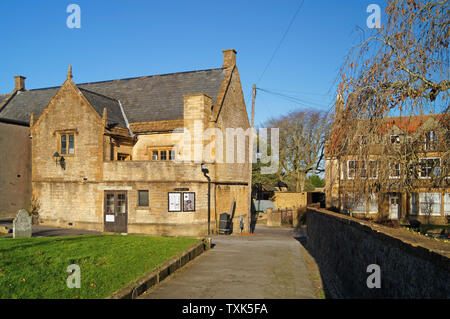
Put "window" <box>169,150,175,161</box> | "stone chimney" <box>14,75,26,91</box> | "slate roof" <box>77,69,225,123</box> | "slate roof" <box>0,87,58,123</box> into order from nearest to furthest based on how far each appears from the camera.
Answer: "window" <box>169,150,175,161</box> < "slate roof" <box>77,69,225,123</box> < "slate roof" <box>0,87,58,123</box> < "stone chimney" <box>14,75,26,91</box>

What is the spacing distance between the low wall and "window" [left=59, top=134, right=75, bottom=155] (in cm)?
1816

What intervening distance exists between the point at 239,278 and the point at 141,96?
2212cm

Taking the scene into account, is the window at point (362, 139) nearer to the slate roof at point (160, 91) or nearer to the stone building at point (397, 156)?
the stone building at point (397, 156)

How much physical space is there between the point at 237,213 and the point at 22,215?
1533cm

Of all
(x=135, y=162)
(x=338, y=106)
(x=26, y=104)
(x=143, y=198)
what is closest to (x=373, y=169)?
(x=338, y=106)

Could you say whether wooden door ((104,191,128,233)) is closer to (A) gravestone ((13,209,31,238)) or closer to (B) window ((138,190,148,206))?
(B) window ((138,190,148,206))

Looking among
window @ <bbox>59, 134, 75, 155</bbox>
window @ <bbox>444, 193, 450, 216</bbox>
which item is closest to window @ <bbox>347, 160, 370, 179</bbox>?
window @ <bbox>59, 134, 75, 155</bbox>

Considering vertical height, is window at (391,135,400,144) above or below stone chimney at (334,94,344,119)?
below

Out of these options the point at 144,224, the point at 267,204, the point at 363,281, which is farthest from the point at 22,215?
the point at 267,204

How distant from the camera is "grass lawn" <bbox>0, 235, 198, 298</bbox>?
8.12 meters

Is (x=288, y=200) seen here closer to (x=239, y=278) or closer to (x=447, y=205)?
(x=447, y=205)

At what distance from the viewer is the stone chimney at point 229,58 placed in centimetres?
2973

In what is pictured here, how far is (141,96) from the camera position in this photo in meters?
30.5

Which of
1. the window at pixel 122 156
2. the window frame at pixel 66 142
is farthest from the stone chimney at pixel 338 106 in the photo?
the window frame at pixel 66 142
